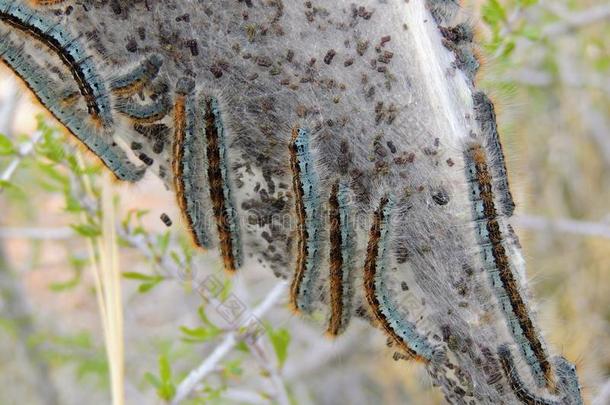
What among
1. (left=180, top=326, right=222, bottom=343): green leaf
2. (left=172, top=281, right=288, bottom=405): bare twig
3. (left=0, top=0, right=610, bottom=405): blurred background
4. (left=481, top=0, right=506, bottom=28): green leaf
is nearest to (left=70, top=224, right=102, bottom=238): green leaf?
(left=180, top=326, right=222, bottom=343): green leaf

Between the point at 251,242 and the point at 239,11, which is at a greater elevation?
the point at 239,11

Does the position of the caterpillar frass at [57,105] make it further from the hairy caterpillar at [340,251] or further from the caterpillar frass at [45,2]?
the hairy caterpillar at [340,251]

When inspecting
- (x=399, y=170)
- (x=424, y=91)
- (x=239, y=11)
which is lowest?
(x=399, y=170)

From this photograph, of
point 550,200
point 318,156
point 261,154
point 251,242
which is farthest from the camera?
point 550,200

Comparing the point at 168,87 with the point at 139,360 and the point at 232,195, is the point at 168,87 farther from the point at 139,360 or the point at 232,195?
the point at 139,360

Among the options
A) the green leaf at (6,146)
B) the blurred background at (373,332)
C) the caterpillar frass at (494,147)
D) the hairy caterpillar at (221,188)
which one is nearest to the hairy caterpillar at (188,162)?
the hairy caterpillar at (221,188)

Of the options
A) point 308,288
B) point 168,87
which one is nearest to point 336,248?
point 308,288

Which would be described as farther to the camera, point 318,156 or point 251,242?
point 251,242
